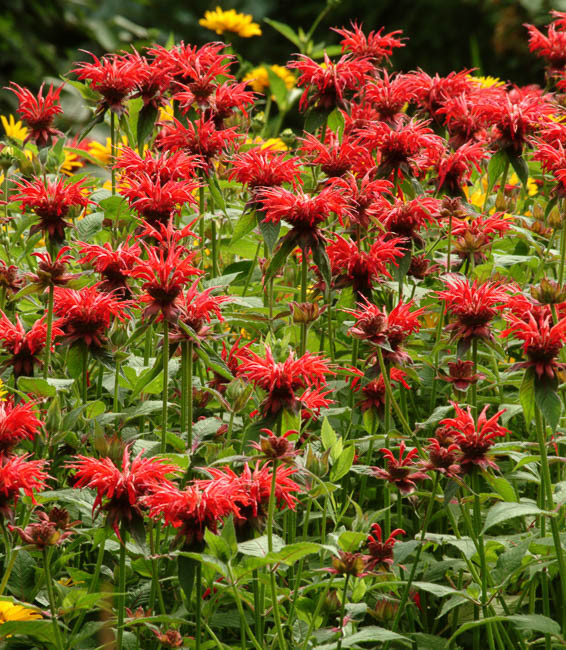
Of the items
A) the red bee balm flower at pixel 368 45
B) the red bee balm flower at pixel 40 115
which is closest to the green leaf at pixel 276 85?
the red bee balm flower at pixel 368 45

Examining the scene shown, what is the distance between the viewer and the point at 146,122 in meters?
1.74

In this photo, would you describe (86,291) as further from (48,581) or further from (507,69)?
(507,69)

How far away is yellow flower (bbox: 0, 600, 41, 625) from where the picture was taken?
1203 mm

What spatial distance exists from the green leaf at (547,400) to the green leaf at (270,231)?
0.46 m

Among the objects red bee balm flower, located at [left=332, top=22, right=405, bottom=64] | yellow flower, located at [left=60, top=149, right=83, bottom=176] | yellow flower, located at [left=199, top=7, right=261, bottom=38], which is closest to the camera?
red bee balm flower, located at [left=332, top=22, right=405, bottom=64]

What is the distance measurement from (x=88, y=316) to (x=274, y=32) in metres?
5.82

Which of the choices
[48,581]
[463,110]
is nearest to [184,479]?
[48,581]

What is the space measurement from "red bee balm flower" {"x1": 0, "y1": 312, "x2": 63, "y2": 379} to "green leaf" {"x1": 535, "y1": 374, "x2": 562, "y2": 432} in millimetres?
690

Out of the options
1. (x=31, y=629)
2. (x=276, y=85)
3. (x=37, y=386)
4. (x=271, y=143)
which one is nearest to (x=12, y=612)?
(x=31, y=629)

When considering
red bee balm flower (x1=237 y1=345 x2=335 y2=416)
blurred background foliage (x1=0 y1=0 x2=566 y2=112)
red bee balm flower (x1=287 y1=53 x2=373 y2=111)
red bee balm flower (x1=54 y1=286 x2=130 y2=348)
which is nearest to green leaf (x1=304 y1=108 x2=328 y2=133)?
red bee balm flower (x1=287 y1=53 x2=373 y2=111)

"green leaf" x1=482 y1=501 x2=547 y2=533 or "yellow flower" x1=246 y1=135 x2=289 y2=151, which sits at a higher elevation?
"yellow flower" x1=246 y1=135 x2=289 y2=151

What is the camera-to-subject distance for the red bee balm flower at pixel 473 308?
1.39 meters

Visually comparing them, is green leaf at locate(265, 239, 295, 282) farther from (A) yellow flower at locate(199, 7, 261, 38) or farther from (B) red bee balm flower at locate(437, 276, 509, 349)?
(A) yellow flower at locate(199, 7, 261, 38)

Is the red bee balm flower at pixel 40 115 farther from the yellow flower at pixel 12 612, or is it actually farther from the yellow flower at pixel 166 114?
the yellow flower at pixel 12 612
